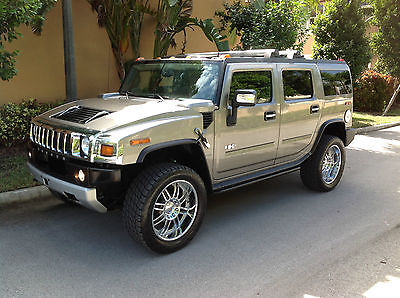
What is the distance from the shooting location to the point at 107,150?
3.46 metres

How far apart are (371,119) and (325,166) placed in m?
8.42

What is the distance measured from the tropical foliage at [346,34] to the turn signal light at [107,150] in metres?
10.4

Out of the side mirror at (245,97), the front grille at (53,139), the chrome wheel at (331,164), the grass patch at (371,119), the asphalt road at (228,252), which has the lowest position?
the asphalt road at (228,252)

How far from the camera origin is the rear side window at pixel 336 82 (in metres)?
5.78

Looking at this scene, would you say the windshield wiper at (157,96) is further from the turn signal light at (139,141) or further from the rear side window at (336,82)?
the rear side window at (336,82)

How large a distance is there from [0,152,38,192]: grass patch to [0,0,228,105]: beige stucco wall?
1.78 metres

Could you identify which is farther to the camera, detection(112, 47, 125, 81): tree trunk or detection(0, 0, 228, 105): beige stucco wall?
detection(112, 47, 125, 81): tree trunk

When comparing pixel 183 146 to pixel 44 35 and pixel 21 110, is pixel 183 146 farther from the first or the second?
pixel 44 35

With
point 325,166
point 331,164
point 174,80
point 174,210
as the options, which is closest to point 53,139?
point 174,210

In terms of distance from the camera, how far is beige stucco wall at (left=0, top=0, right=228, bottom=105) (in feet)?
26.6

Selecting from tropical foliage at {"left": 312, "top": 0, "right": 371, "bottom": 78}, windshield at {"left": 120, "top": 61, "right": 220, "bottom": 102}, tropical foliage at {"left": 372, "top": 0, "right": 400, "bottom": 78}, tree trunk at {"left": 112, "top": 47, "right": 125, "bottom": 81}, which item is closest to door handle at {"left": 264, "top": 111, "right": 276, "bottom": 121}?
windshield at {"left": 120, "top": 61, "right": 220, "bottom": 102}

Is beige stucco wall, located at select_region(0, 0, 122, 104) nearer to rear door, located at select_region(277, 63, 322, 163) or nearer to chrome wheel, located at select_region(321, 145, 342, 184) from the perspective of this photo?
rear door, located at select_region(277, 63, 322, 163)

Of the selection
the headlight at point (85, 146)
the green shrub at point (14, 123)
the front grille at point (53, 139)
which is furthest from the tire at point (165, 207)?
the green shrub at point (14, 123)

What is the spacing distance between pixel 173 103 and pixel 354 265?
8.02ft
